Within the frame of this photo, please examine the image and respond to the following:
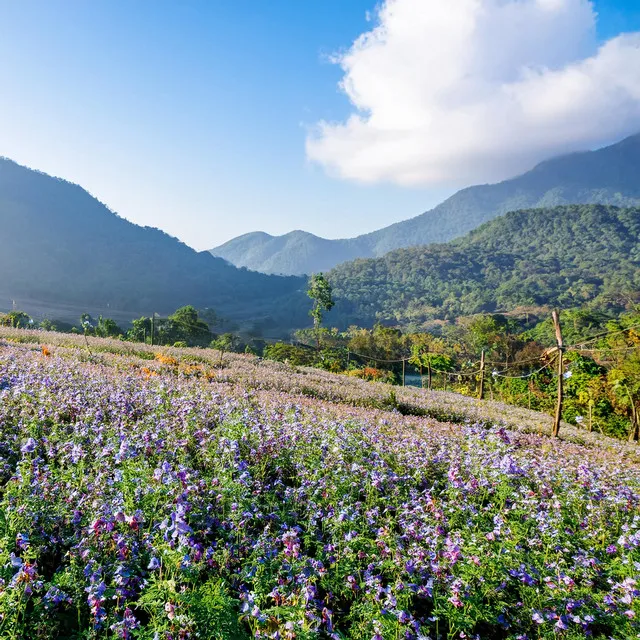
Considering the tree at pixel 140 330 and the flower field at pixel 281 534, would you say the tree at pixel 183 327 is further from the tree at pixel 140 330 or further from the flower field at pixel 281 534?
the flower field at pixel 281 534

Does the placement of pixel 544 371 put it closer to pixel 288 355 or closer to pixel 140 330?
pixel 288 355

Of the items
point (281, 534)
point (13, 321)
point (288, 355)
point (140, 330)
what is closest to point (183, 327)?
point (140, 330)

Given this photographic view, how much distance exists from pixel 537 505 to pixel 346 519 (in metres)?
2.73

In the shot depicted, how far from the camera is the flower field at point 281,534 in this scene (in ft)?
9.00

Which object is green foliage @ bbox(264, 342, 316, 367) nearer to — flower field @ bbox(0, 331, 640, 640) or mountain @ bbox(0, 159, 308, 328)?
flower field @ bbox(0, 331, 640, 640)

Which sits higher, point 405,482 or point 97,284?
point 97,284

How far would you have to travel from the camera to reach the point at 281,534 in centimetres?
378

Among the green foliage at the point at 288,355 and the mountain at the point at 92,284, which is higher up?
the mountain at the point at 92,284

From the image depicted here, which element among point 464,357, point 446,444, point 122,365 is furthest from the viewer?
point 464,357

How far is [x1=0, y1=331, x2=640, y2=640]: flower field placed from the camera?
9.00ft

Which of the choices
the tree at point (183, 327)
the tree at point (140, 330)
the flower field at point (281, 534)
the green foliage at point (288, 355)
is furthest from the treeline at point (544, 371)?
the tree at point (140, 330)

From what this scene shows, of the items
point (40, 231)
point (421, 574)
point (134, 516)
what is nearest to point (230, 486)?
point (134, 516)

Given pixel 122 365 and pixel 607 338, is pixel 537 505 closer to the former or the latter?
pixel 122 365

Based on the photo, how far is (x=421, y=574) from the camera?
3.53m
